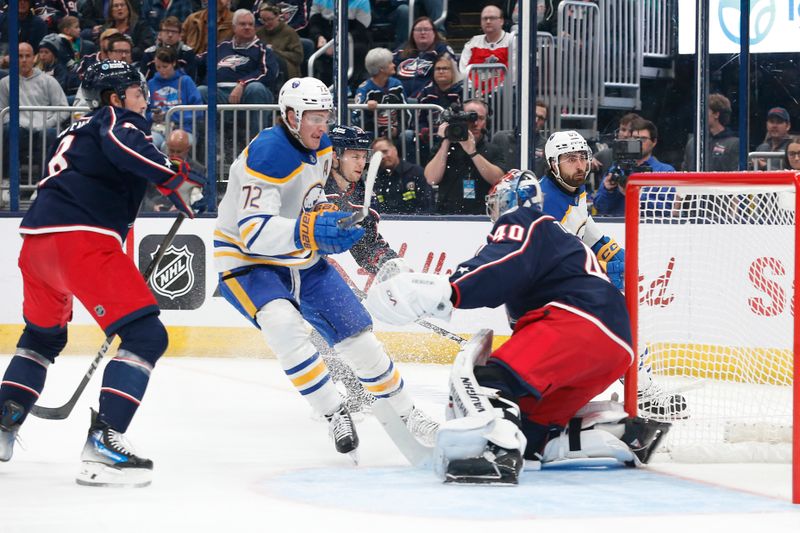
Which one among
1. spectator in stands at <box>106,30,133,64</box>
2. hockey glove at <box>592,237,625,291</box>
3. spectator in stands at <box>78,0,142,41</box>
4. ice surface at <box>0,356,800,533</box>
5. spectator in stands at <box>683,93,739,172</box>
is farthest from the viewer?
spectator in stands at <box>78,0,142,41</box>

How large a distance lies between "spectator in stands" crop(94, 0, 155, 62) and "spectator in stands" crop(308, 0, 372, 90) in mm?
1045

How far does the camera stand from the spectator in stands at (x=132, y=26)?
8547 mm

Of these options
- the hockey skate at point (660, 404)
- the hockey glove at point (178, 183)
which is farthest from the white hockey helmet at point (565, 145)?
the hockey glove at point (178, 183)

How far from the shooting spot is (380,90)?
24.6 ft

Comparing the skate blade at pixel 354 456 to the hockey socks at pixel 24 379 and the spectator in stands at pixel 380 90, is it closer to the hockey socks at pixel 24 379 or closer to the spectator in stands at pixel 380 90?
the hockey socks at pixel 24 379

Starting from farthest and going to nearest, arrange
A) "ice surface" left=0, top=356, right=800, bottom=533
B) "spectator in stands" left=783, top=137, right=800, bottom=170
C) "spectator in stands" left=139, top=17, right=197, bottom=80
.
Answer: "spectator in stands" left=139, top=17, right=197, bottom=80 < "spectator in stands" left=783, top=137, right=800, bottom=170 < "ice surface" left=0, top=356, right=800, bottom=533

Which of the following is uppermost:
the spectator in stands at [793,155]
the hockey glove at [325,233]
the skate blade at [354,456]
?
the spectator in stands at [793,155]

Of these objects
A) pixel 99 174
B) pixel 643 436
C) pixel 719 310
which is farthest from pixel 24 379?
pixel 719 310

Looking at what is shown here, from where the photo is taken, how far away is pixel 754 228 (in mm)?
4691

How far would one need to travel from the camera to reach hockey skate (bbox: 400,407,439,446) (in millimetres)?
3951

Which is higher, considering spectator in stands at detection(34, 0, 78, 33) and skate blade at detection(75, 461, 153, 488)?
spectator in stands at detection(34, 0, 78, 33)

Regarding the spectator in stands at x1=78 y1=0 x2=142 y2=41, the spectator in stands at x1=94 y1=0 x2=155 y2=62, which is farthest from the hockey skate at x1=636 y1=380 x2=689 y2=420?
the spectator in stands at x1=78 y1=0 x2=142 y2=41

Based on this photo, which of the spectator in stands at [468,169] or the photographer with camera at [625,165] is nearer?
the photographer with camera at [625,165]

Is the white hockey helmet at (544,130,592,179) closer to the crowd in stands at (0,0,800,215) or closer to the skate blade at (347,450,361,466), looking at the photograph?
the skate blade at (347,450,361,466)
